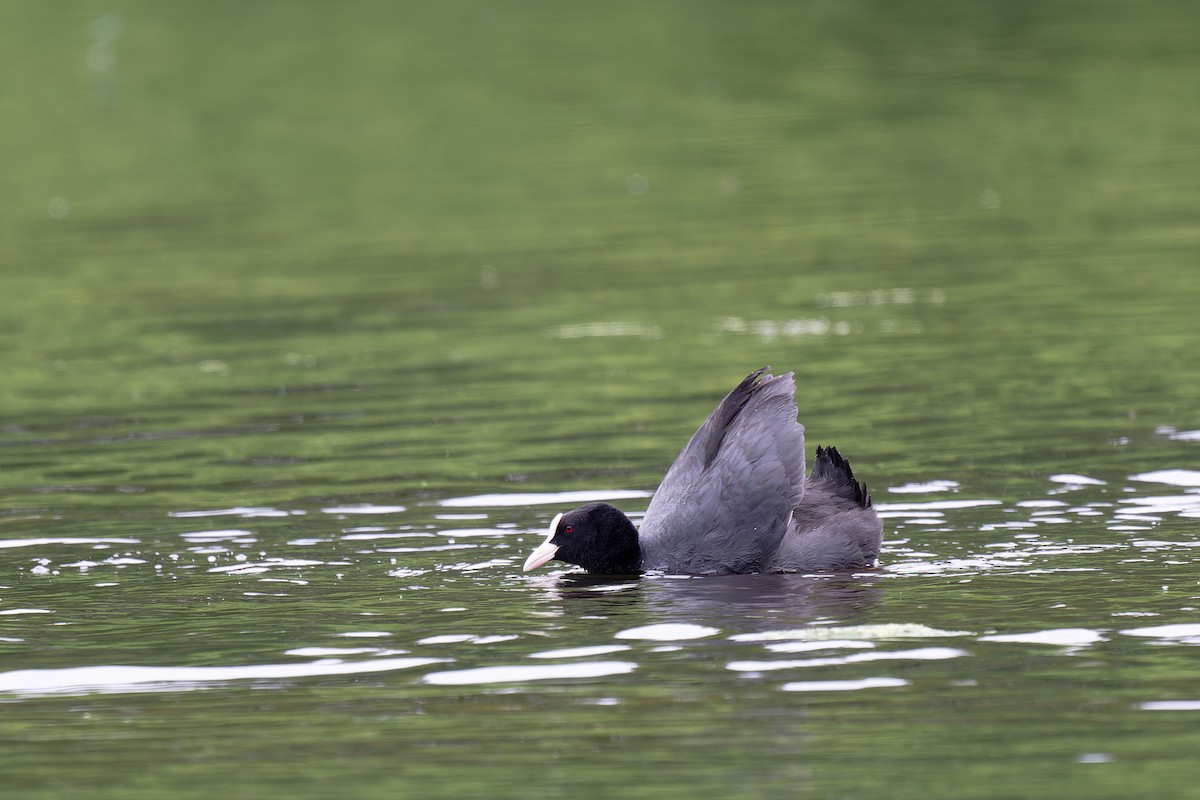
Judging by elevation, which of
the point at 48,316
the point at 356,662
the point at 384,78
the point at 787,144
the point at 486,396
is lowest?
the point at 356,662

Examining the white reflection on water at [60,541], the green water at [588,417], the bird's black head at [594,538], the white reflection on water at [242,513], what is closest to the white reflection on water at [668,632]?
the green water at [588,417]

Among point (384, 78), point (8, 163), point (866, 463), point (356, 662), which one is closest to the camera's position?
point (356, 662)

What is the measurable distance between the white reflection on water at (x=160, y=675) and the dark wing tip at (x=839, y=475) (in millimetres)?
2979

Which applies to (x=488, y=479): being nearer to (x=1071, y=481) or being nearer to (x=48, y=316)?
(x=1071, y=481)

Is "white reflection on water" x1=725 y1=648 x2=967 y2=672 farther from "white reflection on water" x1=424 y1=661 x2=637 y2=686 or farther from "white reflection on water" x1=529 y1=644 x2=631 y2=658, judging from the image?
"white reflection on water" x1=529 y1=644 x2=631 y2=658

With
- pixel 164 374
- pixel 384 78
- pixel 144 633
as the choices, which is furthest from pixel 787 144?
pixel 144 633

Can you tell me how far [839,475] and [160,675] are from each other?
4006 millimetres

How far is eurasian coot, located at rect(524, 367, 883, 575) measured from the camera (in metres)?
10.9

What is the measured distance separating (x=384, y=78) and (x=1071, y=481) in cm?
2786

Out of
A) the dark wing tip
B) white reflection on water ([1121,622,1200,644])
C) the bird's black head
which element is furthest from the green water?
the dark wing tip

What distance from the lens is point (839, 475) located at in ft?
37.1

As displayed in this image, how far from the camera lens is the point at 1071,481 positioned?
12.3m

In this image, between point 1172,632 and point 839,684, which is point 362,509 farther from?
point 1172,632

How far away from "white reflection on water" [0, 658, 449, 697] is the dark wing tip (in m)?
2.98
